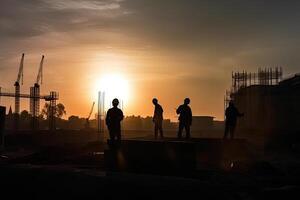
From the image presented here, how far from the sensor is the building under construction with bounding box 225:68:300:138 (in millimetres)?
42362

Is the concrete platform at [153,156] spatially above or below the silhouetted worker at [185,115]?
below

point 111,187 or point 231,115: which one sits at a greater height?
point 231,115

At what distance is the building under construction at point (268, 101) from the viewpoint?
42.4 metres

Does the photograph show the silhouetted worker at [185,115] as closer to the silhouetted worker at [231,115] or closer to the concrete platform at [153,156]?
the silhouetted worker at [231,115]

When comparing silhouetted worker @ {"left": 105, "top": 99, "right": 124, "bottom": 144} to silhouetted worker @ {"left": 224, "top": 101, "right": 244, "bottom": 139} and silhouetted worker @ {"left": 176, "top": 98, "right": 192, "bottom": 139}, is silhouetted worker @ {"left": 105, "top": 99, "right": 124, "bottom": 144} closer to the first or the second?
silhouetted worker @ {"left": 176, "top": 98, "right": 192, "bottom": 139}

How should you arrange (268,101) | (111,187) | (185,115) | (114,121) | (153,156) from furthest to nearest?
Answer: (268,101), (185,115), (114,121), (153,156), (111,187)

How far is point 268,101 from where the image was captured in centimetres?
4484

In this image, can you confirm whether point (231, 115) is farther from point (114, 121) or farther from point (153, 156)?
point (153, 156)

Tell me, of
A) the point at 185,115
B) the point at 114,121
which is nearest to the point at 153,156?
the point at 114,121

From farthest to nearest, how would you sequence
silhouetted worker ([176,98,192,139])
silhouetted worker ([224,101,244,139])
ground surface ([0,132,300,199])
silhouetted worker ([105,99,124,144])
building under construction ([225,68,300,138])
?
building under construction ([225,68,300,138]), silhouetted worker ([224,101,244,139]), silhouetted worker ([176,98,192,139]), silhouetted worker ([105,99,124,144]), ground surface ([0,132,300,199])

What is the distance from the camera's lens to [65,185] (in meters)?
6.95

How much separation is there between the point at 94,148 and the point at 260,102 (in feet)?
91.2


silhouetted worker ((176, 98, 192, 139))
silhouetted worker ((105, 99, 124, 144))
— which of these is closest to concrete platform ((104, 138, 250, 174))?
silhouetted worker ((105, 99, 124, 144))

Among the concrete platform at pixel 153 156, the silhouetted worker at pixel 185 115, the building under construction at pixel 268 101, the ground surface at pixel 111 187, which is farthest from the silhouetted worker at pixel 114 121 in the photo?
the building under construction at pixel 268 101
